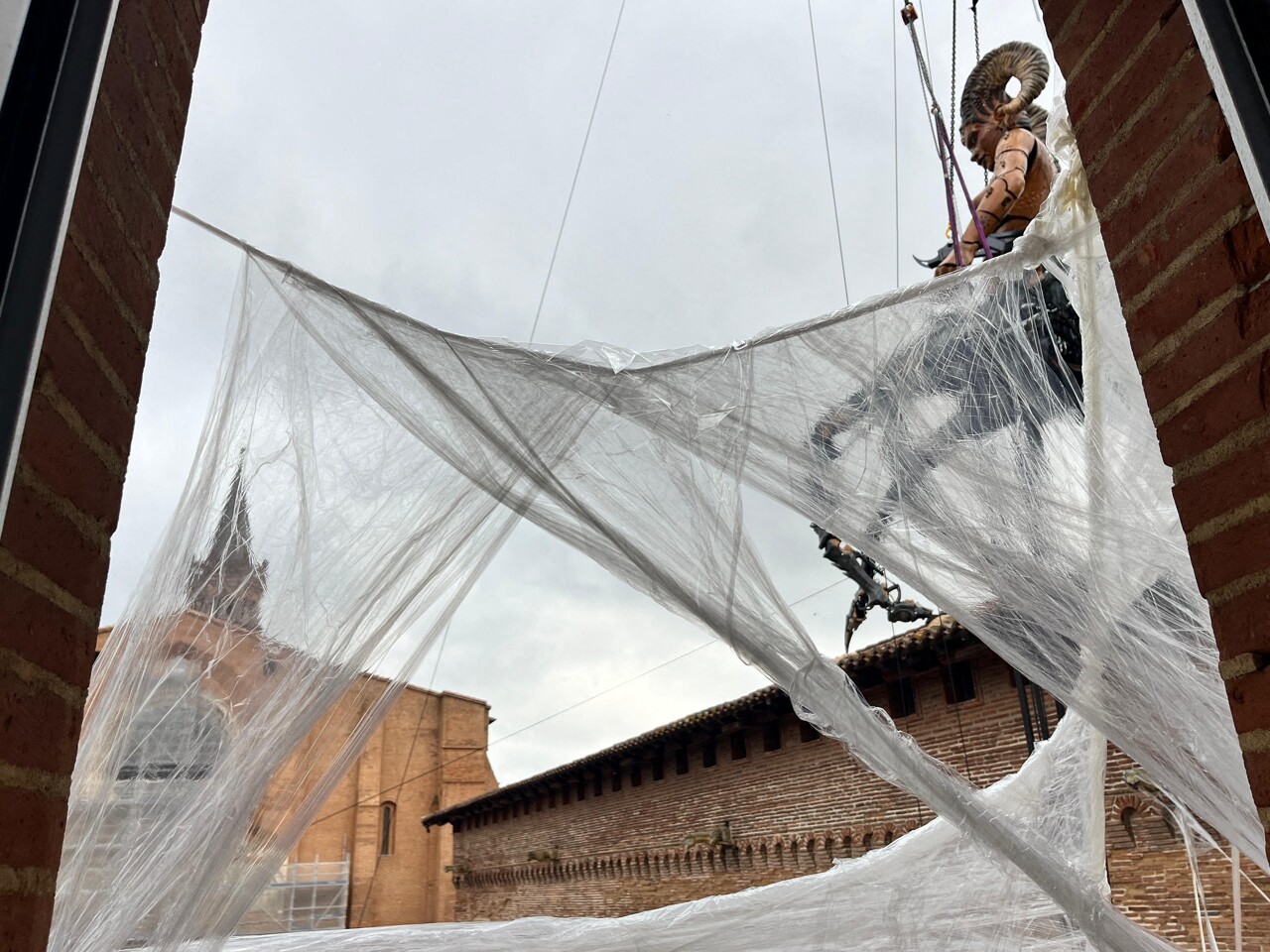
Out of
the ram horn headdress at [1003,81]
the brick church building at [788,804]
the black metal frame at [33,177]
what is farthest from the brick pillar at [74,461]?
the brick church building at [788,804]

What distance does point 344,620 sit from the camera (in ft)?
8.68

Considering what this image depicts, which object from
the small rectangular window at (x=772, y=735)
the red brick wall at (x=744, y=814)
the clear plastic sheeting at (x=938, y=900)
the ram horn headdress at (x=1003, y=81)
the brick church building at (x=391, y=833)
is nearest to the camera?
the clear plastic sheeting at (x=938, y=900)

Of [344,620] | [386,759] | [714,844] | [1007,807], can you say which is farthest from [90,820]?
[386,759]

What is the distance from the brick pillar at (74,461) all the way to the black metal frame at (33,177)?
263 mm

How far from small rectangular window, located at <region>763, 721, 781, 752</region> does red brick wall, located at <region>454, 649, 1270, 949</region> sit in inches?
3.4

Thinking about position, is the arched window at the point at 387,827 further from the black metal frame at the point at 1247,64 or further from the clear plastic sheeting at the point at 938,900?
the black metal frame at the point at 1247,64

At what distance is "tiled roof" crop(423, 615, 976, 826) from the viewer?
27.1ft

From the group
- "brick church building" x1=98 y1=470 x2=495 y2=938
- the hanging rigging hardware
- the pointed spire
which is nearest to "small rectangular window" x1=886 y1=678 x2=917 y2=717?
the hanging rigging hardware

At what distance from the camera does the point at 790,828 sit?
405 inches

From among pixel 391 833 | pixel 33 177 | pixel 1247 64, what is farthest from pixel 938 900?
pixel 391 833

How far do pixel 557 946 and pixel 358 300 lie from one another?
2982 mm

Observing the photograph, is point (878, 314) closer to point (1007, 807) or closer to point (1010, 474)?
point (1010, 474)

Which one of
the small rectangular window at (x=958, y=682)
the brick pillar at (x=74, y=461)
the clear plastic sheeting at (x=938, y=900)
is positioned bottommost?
the clear plastic sheeting at (x=938, y=900)

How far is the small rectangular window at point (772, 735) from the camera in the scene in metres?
10.9
